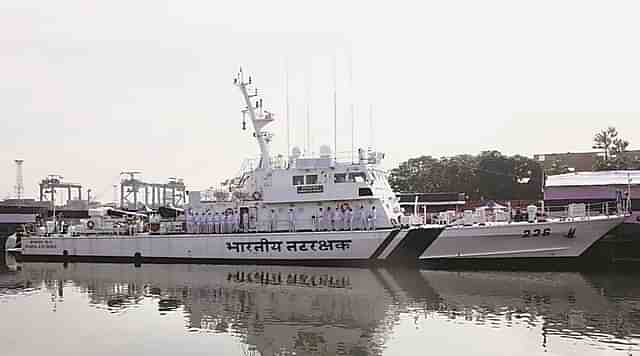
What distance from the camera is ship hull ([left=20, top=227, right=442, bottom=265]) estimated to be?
27.0 meters

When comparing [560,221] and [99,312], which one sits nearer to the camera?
Answer: [99,312]

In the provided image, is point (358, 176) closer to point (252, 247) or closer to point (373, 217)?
point (373, 217)

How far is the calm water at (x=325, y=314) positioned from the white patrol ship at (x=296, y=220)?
1.49m

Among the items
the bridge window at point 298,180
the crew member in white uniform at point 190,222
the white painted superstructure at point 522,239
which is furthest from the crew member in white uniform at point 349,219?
the crew member in white uniform at point 190,222

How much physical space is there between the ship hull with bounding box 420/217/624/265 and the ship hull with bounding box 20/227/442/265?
76 cm

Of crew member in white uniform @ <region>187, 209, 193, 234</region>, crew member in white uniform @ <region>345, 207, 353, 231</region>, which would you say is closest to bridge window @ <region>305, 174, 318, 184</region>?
crew member in white uniform @ <region>345, 207, 353, 231</region>

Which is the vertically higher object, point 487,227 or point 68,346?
point 487,227

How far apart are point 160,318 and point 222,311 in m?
1.62

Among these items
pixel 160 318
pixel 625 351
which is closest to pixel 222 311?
pixel 160 318

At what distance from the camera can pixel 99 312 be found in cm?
1888

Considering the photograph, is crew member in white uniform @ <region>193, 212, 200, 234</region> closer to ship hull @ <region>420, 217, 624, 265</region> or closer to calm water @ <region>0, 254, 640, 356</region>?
calm water @ <region>0, 254, 640, 356</region>

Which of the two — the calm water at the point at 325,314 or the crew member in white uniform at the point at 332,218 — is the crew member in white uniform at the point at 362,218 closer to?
the crew member in white uniform at the point at 332,218

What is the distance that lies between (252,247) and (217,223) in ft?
7.23

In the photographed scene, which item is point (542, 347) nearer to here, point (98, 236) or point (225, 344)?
point (225, 344)
